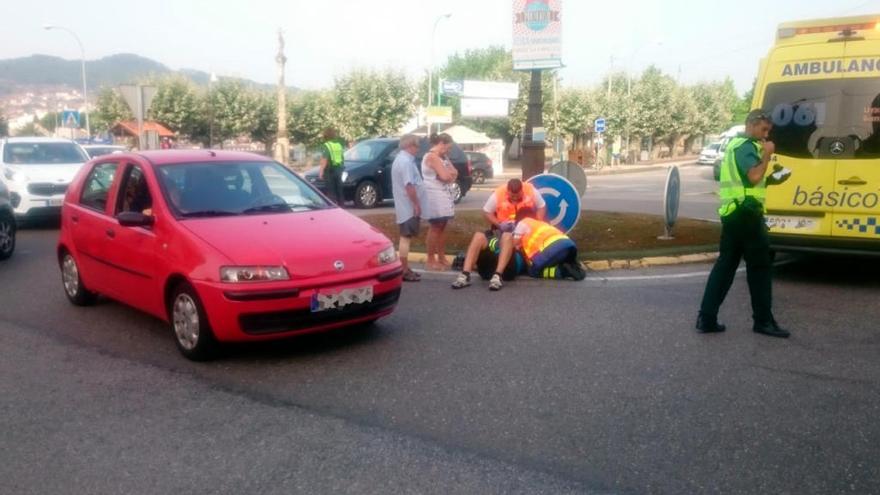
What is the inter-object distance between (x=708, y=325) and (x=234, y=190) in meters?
4.03

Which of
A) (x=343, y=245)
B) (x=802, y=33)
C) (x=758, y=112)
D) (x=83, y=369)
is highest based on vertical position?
(x=802, y=33)

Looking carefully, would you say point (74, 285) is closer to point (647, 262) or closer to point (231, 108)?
point (647, 262)

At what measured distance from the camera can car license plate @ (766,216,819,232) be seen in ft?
27.0

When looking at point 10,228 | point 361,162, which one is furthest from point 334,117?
point 10,228

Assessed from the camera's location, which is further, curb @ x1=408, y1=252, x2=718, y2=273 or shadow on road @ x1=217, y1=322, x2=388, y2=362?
curb @ x1=408, y1=252, x2=718, y2=273

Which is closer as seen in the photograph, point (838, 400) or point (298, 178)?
point (838, 400)

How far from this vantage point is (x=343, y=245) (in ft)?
19.5

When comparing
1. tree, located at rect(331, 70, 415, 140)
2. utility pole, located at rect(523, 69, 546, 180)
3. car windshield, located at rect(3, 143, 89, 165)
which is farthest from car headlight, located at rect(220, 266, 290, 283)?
tree, located at rect(331, 70, 415, 140)

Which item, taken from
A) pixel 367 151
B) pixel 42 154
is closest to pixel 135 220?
pixel 42 154

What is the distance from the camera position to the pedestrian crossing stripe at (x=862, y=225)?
7.91 metres

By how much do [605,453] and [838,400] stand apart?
5.71 ft

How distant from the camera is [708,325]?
6.52 meters

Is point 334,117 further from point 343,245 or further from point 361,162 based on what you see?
point 343,245

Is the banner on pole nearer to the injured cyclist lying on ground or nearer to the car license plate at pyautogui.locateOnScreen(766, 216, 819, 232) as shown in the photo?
the injured cyclist lying on ground
